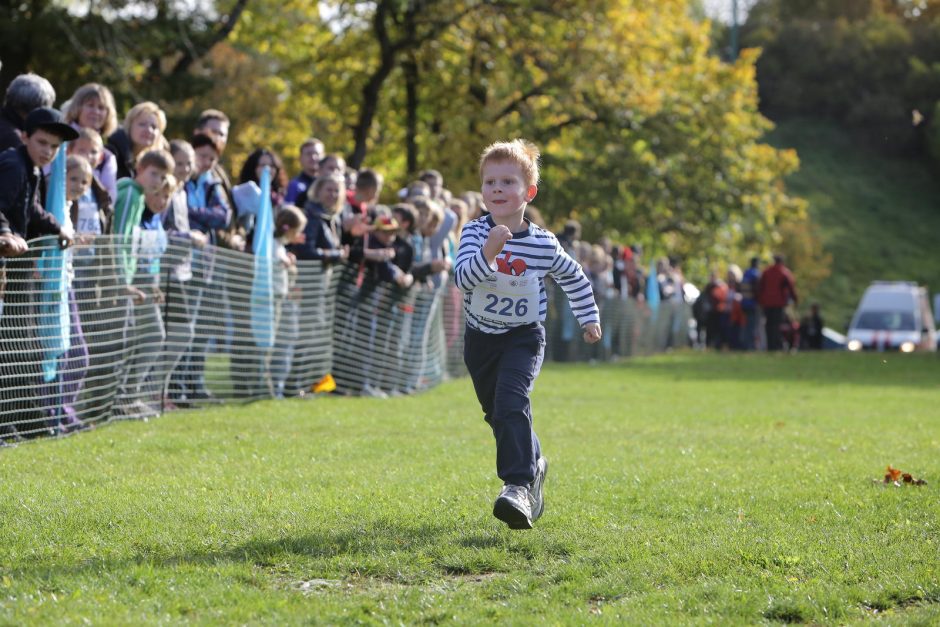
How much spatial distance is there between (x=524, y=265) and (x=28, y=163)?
13.1 ft

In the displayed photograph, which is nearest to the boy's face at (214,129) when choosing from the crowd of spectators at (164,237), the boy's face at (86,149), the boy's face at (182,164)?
the crowd of spectators at (164,237)

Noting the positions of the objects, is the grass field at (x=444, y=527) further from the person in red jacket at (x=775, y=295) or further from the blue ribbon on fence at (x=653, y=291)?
the person in red jacket at (x=775, y=295)

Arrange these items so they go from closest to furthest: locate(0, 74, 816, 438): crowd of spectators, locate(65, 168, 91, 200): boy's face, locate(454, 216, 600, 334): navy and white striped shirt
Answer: locate(454, 216, 600, 334): navy and white striped shirt < locate(0, 74, 816, 438): crowd of spectators < locate(65, 168, 91, 200): boy's face

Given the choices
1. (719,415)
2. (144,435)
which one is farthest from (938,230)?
(144,435)

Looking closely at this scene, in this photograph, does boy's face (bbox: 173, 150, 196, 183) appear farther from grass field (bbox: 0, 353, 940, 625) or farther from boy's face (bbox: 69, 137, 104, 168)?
grass field (bbox: 0, 353, 940, 625)

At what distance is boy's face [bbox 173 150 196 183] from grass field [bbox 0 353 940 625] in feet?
6.50

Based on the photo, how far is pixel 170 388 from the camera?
12.3 metres

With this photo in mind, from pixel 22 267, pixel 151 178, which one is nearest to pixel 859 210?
pixel 151 178

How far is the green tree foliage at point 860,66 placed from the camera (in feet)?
265

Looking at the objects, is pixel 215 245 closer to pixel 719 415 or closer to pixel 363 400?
pixel 363 400

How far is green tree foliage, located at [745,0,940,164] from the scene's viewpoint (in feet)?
265

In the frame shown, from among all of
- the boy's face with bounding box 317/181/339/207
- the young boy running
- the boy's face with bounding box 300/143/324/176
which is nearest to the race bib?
the young boy running

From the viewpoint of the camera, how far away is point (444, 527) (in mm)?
6820

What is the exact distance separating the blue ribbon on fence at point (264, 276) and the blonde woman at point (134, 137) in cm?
180
